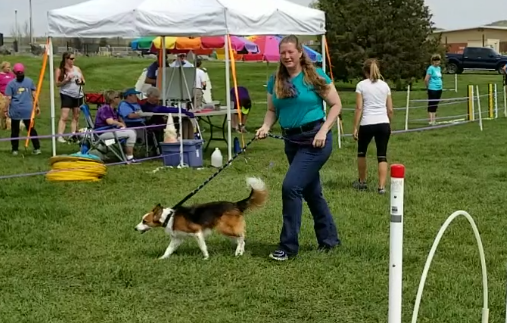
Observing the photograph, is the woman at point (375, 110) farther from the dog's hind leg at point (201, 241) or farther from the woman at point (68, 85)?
the woman at point (68, 85)

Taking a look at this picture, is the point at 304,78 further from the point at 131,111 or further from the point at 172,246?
the point at 131,111

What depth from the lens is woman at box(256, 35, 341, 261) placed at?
579cm

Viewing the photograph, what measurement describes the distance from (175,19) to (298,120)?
18.7 feet

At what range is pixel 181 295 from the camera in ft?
17.3

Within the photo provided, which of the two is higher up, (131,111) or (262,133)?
(131,111)

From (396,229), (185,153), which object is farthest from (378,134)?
(396,229)

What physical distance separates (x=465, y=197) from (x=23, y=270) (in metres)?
5.15

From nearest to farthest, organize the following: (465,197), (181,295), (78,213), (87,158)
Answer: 1. (181,295)
2. (78,213)
3. (465,197)
4. (87,158)

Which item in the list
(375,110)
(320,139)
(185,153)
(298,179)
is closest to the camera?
(320,139)

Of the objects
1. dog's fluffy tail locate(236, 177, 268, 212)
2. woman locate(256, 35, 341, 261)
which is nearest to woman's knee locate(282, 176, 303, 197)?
woman locate(256, 35, 341, 261)

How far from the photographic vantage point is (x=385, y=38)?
3528 cm

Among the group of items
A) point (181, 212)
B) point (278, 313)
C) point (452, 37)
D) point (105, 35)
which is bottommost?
point (278, 313)

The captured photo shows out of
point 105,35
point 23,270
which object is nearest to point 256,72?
point 105,35

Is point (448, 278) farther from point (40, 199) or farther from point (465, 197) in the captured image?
point (40, 199)
